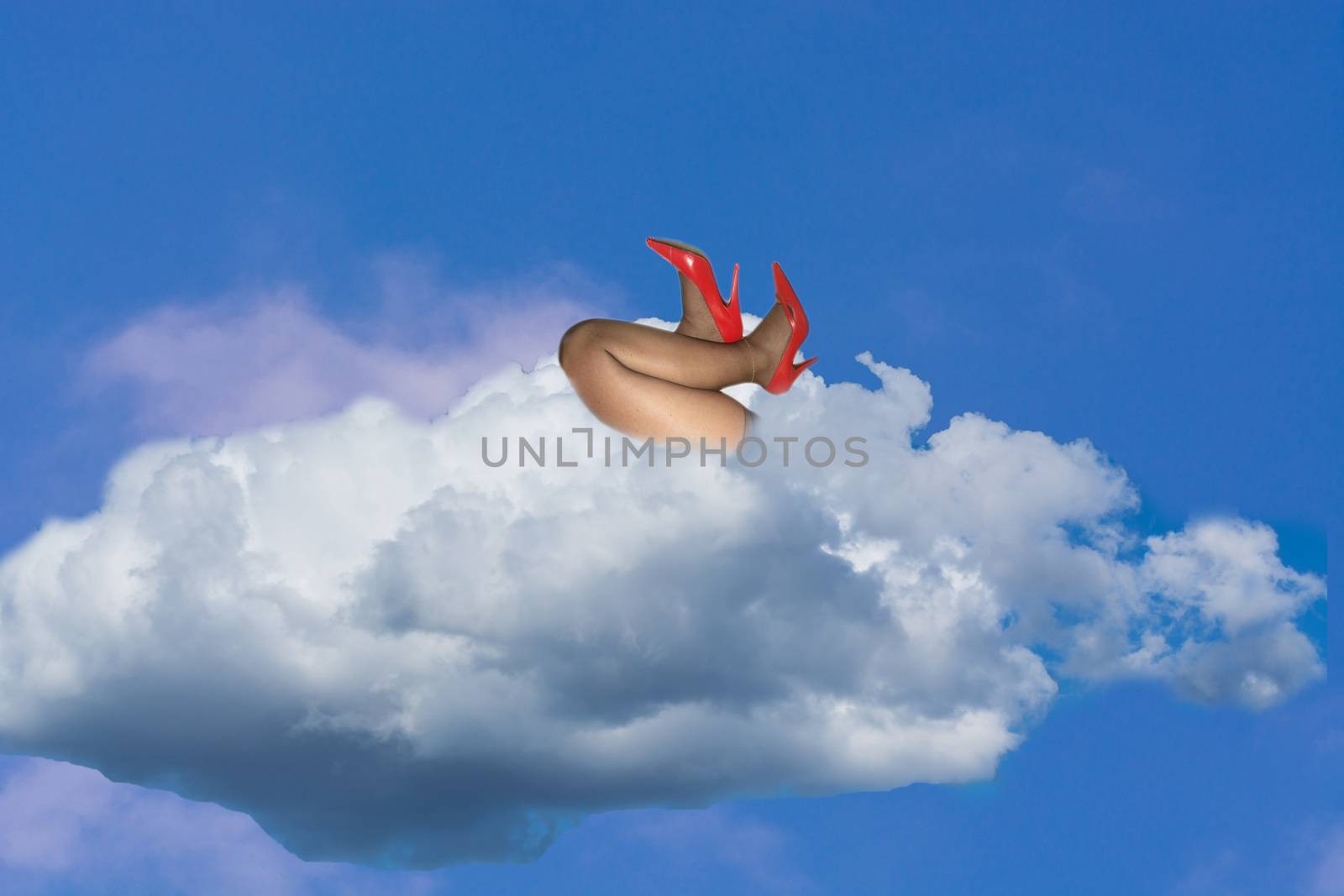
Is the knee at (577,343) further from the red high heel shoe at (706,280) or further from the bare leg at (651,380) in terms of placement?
the red high heel shoe at (706,280)

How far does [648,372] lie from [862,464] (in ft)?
7.66

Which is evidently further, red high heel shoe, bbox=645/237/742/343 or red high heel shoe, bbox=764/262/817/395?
red high heel shoe, bbox=764/262/817/395

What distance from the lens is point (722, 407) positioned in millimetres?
11906

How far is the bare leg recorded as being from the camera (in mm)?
11617

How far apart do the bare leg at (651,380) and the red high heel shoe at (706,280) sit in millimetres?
255

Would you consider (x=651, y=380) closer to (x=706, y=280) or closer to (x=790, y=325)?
(x=706, y=280)

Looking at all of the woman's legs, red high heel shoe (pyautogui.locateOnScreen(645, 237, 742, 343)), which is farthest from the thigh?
red high heel shoe (pyautogui.locateOnScreen(645, 237, 742, 343))

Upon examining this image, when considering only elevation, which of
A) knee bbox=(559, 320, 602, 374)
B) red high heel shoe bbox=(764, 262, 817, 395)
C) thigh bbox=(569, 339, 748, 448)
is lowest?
thigh bbox=(569, 339, 748, 448)

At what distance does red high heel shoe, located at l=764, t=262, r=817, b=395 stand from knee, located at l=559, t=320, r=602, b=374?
68.5 inches

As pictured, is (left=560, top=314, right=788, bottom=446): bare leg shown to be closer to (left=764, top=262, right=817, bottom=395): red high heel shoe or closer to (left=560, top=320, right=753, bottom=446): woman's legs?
(left=560, top=320, right=753, bottom=446): woman's legs

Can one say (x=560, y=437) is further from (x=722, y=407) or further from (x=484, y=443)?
(x=722, y=407)

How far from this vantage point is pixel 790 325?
12.5 meters

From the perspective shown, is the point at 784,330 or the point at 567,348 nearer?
the point at 567,348

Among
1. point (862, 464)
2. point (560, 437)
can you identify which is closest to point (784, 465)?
point (862, 464)
